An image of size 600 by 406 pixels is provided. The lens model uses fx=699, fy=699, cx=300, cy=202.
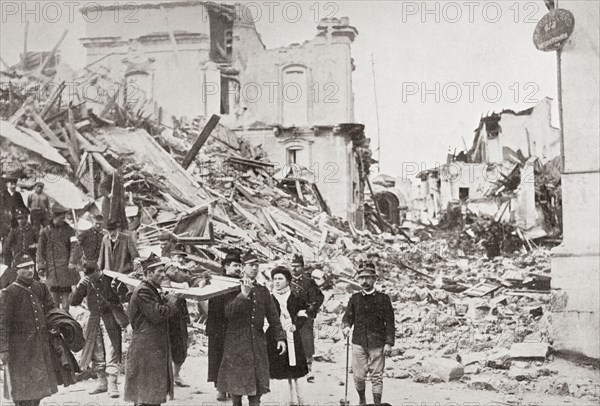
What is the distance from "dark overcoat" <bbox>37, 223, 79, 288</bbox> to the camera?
23.3ft

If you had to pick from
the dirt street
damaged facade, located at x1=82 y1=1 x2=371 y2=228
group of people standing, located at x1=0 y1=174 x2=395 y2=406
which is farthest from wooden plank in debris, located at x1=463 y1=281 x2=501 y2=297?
group of people standing, located at x1=0 y1=174 x2=395 y2=406

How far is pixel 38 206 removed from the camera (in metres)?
8.52

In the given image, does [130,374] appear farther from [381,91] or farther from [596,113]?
A: [596,113]

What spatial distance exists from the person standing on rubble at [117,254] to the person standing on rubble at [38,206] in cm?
173

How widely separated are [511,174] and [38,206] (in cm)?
563

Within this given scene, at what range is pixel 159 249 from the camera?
8.40 meters

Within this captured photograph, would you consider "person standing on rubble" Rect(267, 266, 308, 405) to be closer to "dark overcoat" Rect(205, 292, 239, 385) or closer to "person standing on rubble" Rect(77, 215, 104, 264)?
"dark overcoat" Rect(205, 292, 239, 385)

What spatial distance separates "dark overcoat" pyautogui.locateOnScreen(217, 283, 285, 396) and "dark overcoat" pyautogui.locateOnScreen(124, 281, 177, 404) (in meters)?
0.45

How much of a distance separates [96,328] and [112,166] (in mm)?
4039

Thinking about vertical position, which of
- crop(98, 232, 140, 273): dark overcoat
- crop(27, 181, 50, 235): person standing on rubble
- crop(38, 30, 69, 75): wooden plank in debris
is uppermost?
crop(38, 30, 69, 75): wooden plank in debris

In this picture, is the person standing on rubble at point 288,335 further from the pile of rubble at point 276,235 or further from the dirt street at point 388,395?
the pile of rubble at point 276,235

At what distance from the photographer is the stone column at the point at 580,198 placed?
261 inches

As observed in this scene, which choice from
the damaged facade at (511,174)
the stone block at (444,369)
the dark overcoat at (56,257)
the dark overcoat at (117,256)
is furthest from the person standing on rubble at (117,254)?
the damaged facade at (511,174)

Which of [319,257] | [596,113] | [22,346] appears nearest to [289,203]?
[319,257]
